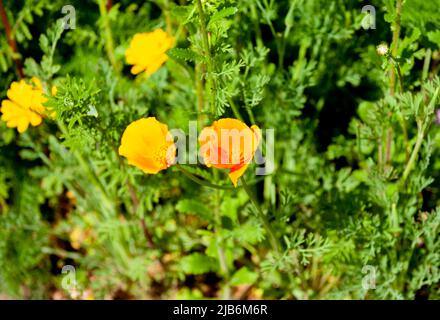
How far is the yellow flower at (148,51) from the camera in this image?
5.20 feet

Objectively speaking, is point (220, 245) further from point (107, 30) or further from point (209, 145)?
point (107, 30)

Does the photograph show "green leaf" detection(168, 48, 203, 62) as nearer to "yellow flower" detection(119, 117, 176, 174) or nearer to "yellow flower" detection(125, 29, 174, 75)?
"yellow flower" detection(119, 117, 176, 174)

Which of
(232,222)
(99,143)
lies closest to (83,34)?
(99,143)

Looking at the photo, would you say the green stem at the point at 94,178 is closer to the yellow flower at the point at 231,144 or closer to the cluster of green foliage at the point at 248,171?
the cluster of green foliage at the point at 248,171

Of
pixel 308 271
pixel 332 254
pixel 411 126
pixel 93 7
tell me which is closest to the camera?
pixel 332 254

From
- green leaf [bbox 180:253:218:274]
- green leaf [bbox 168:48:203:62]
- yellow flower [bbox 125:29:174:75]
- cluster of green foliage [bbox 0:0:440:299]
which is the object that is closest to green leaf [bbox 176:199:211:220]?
cluster of green foliage [bbox 0:0:440:299]

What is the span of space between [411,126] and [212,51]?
803 millimetres

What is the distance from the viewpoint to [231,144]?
1174 millimetres

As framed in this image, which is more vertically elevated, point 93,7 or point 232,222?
point 93,7

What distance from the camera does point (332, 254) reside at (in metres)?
1.57

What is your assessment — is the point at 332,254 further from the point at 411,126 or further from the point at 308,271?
the point at 411,126

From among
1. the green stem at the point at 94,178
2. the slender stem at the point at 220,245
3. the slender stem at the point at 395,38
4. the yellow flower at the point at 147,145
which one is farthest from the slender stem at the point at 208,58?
the green stem at the point at 94,178

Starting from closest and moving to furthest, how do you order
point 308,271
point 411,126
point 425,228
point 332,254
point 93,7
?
point 425,228, point 332,254, point 411,126, point 308,271, point 93,7
